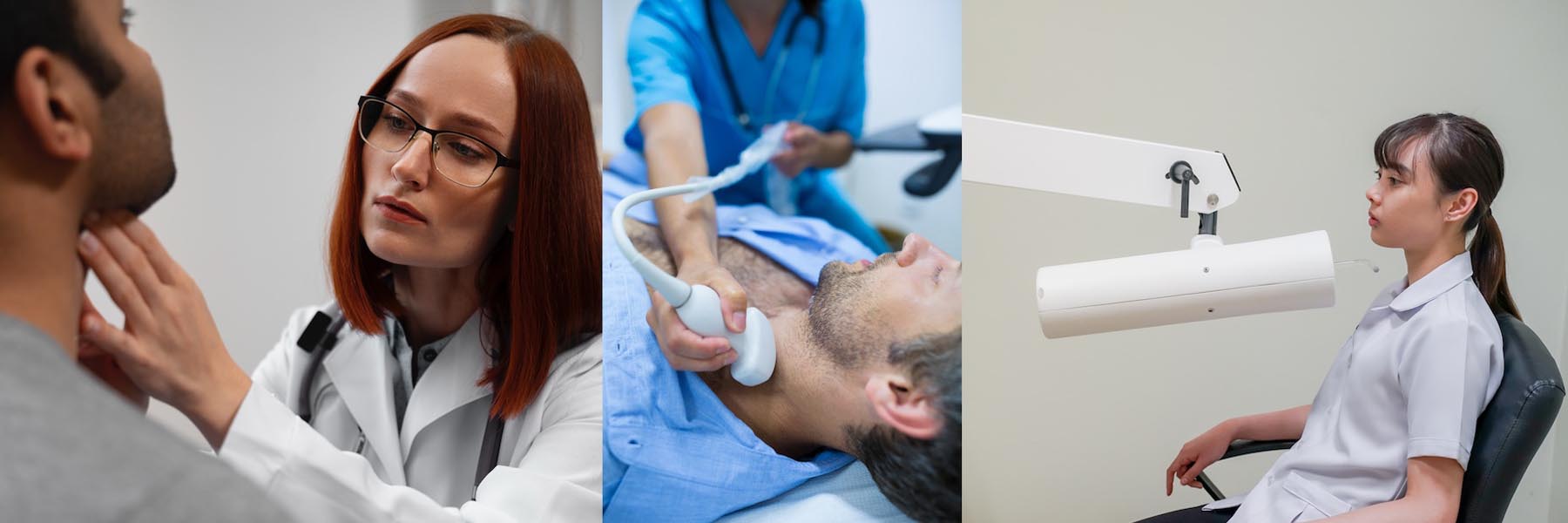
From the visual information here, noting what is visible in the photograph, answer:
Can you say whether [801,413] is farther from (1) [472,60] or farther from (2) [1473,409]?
(2) [1473,409]

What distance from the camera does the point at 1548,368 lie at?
1.67 meters

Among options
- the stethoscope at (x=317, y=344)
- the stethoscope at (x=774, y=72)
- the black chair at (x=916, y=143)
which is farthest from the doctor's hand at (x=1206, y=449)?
the stethoscope at (x=317, y=344)

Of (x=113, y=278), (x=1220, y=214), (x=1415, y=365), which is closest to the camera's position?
(x=113, y=278)

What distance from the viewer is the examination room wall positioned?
2.69 meters

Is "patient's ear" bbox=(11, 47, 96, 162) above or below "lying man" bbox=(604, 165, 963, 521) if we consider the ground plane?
above

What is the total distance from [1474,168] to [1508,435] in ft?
1.64

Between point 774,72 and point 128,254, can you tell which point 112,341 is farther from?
point 774,72

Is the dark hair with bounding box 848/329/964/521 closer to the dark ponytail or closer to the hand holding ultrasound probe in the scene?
the hand holding ultrasound probe

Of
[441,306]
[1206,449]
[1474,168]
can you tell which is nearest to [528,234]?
[441,306]

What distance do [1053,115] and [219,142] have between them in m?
1.97

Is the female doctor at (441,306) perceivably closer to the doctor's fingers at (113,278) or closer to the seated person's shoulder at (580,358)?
the seated person's shoulder at (580,358)

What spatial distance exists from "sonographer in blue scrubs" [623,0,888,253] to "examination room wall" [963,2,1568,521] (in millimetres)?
748

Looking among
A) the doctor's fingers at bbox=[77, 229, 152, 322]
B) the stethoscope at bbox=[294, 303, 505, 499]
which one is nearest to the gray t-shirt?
the doctor's fingers at bbox=[77, 229, 152, 322]

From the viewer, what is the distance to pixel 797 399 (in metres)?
1.97
